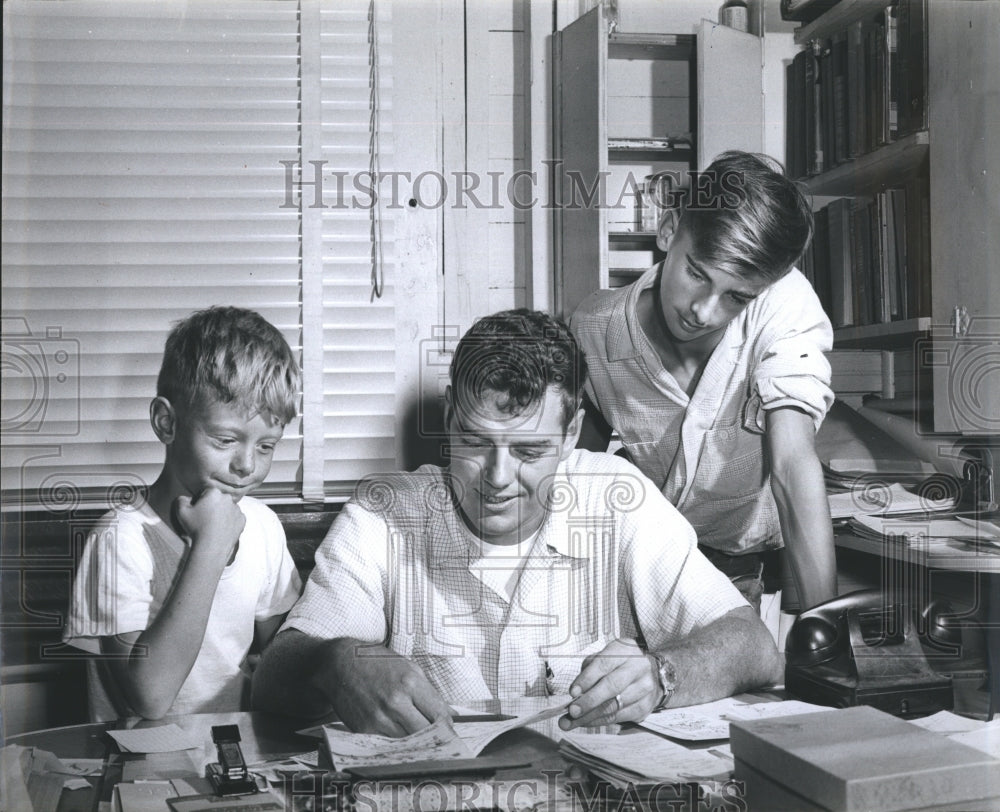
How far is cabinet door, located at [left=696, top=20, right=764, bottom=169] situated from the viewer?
160 cm

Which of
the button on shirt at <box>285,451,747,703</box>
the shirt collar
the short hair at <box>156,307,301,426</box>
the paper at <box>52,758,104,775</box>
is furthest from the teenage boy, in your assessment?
the paper at <box>52,758,104,775</box>

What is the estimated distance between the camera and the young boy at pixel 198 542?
1417mm

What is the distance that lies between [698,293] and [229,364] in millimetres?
785

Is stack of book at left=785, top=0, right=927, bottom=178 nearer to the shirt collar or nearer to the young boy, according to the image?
the shirt collar

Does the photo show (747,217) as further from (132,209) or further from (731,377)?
(132,209)

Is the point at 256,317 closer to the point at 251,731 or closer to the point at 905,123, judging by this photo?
the point at 251,731

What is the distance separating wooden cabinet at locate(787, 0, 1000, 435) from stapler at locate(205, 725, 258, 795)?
47.1 inches

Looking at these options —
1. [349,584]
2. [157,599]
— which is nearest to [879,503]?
[349,584]

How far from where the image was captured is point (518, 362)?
1.49 m

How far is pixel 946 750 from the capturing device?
3.29 ft

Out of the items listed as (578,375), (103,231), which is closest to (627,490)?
(578,375)

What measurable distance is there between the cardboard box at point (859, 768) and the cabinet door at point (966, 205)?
773mm

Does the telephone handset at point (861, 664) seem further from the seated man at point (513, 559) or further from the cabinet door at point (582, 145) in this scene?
the cabinet door at point (582, 145)

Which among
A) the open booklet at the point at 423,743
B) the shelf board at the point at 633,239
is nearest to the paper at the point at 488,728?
the open booklet at the point at 423,743
